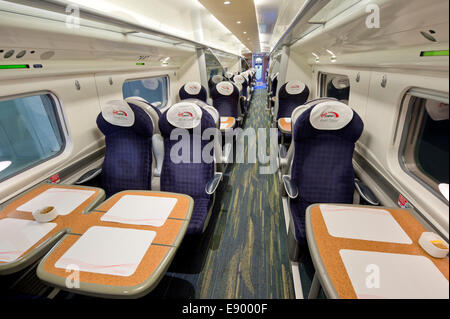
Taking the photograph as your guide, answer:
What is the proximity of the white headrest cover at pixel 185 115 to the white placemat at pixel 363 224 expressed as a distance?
4.63 ft

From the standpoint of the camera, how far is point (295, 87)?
480 cm

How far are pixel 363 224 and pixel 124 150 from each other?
2.34 meters

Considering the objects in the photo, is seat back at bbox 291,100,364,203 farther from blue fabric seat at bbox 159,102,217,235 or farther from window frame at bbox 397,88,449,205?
blue fabric seat at bbox 159,102,217,235

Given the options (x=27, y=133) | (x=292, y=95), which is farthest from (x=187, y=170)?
(x=292, y=95)

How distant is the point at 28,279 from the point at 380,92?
3651 mm

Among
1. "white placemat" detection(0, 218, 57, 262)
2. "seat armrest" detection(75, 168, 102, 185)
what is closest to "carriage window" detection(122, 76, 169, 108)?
"seat armrest" detection(75, 168, 102, 185)

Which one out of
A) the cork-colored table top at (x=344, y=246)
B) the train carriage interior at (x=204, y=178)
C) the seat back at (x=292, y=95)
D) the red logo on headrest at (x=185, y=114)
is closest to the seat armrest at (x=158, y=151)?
the train carriage interior at (x=204, y=178)

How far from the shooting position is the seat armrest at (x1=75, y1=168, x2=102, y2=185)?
2.33m

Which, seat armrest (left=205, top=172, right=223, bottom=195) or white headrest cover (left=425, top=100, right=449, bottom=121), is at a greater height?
white headrest cover (left=425, top=100, right=449, bottom=121)

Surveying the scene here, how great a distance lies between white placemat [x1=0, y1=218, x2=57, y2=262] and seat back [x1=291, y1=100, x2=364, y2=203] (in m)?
2.07
